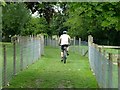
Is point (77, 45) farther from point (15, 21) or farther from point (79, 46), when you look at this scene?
point (15, 21)

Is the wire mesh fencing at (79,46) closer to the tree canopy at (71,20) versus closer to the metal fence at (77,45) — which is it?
the metal fence at (77,45)

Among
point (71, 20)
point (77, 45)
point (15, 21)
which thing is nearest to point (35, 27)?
point (15, 21)

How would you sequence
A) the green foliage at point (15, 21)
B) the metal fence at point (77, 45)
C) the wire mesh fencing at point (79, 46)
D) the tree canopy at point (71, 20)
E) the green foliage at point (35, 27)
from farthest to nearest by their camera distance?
1. the green foliage at point (35, 27)
2. the green foliage at point (15, 21)
3. the wire mesh fencing at point (79, 46)
4. the metal fence at point (77, 45)
5. the tree canopy at point (71, 20)

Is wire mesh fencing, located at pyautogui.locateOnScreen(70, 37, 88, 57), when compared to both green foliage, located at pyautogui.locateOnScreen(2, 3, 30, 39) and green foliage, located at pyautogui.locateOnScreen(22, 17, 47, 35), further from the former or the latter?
green foliage, located at pyautogui.locateOnScreen(22, 17, 47, 35)

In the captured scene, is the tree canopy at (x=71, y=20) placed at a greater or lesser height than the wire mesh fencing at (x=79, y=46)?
greater

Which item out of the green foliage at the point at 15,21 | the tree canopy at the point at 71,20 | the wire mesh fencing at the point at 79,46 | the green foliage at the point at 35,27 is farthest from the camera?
the green foliage at the point at 35,27

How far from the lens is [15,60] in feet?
46.7

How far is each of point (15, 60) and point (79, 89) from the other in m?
3.20

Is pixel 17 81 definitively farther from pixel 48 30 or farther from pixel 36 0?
pixel 48 30

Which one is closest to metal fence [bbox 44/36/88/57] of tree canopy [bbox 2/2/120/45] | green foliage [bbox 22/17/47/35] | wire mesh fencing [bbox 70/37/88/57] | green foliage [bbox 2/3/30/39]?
wire mesh fencing [bbox 70/37/88/57]

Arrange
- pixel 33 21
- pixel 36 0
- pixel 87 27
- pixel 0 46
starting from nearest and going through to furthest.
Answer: pixel 0 46 < pixel 36 0 < pixel 87 27 < pixel 33 21

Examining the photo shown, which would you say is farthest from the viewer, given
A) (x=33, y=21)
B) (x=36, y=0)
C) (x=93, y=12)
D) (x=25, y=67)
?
(x=33, y=21)

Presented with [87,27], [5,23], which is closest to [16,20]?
[5,23]

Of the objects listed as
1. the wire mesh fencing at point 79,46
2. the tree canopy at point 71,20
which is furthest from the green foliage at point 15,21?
the wire mesh fencing at point 79,46
